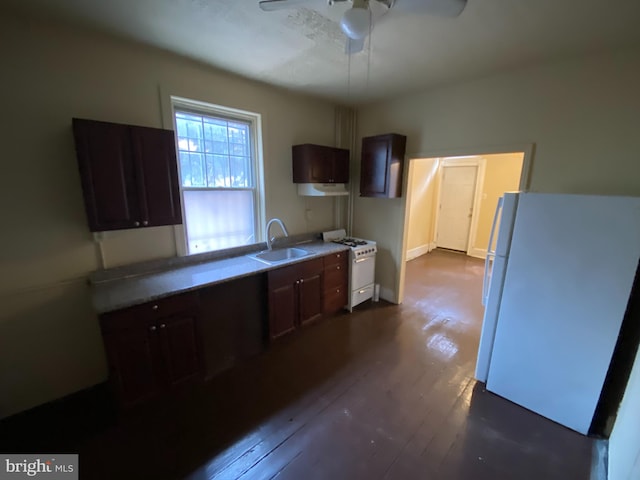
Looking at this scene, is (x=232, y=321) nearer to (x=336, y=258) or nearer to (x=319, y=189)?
(x=336, y=258)

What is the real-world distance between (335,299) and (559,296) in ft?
6.83

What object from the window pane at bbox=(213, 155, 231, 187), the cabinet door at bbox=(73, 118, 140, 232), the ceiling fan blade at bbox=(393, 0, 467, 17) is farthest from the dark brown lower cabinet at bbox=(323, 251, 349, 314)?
the ceiling fan blade at bbox=(393, 0, 467, 17)

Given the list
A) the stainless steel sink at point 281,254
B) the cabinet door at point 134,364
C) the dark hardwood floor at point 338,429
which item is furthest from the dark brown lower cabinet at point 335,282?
the cabinet door at point 134,364

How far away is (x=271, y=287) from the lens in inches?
103

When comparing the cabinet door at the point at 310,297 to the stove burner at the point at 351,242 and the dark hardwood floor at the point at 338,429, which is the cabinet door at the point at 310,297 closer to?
the dark hardwood floor at the point at 338,429

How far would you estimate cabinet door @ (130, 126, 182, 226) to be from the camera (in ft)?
6.44

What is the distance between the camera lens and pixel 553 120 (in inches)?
91.6

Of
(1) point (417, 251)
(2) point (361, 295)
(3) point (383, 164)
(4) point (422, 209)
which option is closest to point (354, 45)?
(3) point (383, 164)

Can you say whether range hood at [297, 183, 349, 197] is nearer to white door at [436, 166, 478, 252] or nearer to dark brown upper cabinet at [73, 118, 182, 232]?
dark brown upper cabinet at [73, 118, 182, 232]

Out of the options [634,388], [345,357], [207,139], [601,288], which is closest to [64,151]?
[207,139]

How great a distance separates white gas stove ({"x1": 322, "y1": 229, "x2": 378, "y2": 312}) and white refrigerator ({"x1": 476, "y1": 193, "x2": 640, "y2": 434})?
1490 millimetres

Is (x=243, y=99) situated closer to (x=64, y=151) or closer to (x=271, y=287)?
(x=64, y=151)

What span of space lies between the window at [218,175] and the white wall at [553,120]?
6.21ft

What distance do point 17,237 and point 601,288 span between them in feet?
12.4
